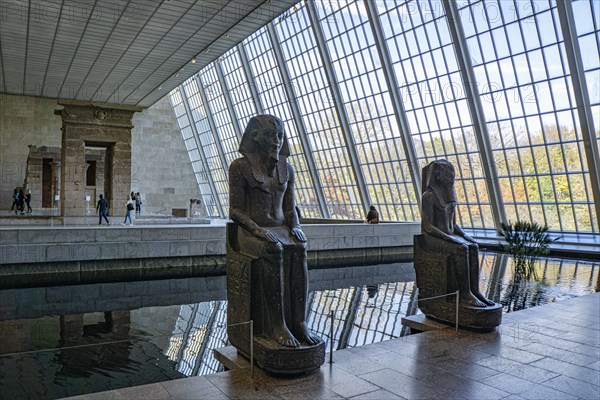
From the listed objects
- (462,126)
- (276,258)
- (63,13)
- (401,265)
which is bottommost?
(401,265)

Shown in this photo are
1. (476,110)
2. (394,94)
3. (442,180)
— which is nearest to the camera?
(442,180)

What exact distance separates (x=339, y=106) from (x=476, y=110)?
7599 mm

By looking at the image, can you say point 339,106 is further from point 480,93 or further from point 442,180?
point 442,180

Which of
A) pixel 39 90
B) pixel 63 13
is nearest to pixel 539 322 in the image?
pixel 63 13

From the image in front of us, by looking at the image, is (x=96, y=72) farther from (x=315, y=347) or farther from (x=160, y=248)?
(x=315, y=347)

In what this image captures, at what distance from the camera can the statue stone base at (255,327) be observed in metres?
4.50

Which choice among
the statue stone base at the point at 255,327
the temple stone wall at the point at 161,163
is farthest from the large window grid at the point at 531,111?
the temple stone wall at the point at 161,163

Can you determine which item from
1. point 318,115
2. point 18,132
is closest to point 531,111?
point 318,115

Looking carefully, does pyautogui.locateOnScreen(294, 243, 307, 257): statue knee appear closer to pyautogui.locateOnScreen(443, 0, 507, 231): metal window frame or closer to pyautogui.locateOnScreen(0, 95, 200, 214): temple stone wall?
pyautogui.locateOnScreen(443, 0, 507, 231): metal window frame

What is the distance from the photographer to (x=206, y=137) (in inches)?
1521

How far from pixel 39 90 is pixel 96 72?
788 cm

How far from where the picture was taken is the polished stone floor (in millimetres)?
→ 4176

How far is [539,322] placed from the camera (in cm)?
680

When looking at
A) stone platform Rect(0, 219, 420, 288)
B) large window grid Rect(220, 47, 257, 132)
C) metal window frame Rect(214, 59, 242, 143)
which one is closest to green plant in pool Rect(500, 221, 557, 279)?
stone platform Rect(0, 219, 420, 288)
